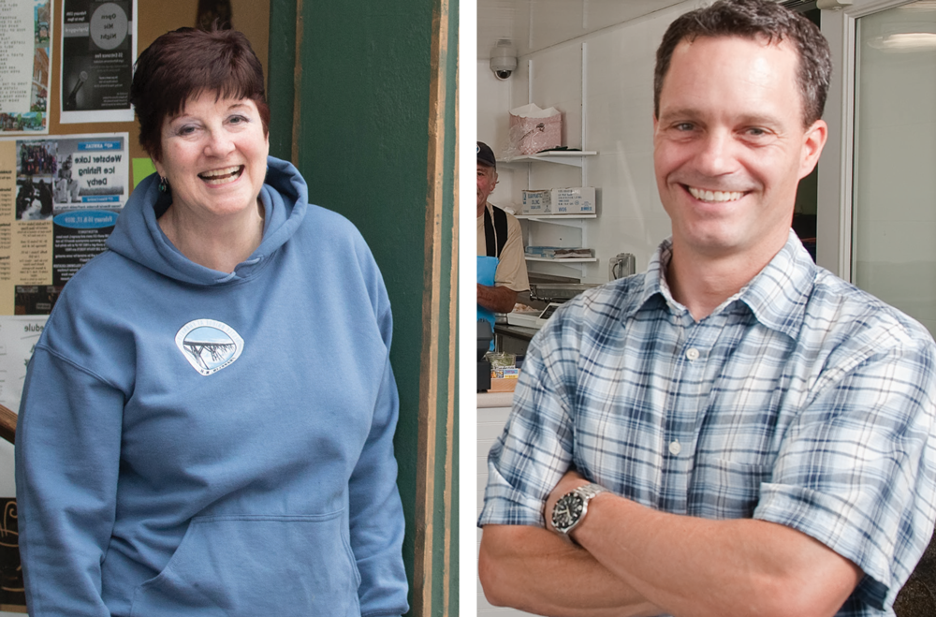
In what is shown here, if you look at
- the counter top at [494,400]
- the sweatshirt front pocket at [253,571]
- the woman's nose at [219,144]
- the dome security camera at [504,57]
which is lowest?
the sweatshirt front pocket at [253,571]

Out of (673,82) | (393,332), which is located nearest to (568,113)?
(673,82)

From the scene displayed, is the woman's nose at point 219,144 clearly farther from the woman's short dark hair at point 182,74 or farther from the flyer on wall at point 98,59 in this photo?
the flyer on wall at point 98,59

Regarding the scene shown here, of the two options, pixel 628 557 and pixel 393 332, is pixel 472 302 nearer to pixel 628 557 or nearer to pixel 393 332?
pixel 393 332

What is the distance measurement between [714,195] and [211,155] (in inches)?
31.4

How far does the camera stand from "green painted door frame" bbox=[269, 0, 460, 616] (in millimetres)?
1437

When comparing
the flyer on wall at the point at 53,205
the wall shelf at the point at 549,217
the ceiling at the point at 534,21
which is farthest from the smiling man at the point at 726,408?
the flyer on wall at the point at 53,205

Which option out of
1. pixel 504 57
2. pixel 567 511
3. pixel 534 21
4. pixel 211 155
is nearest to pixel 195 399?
pixel 211 155

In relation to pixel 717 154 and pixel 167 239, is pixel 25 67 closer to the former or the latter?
pixel 167 239

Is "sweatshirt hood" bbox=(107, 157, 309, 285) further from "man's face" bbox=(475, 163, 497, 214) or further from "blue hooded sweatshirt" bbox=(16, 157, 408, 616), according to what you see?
"man's face" bbox=(475, 163, 497, 214)

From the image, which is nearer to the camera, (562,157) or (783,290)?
(783,290)

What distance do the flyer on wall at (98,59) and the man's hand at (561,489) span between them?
3.60 ft

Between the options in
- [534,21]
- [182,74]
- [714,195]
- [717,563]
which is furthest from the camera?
[534,21]

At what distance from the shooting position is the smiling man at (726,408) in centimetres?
103

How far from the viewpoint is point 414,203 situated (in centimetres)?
147
